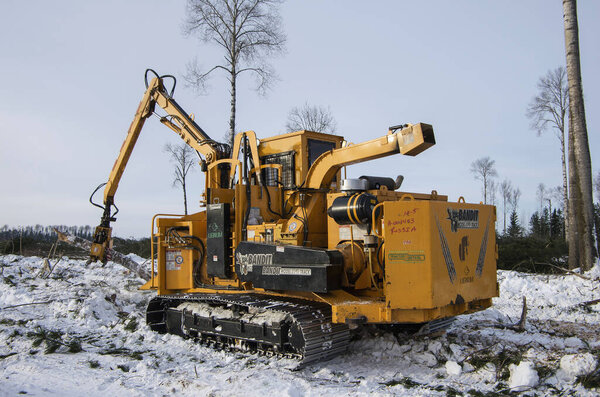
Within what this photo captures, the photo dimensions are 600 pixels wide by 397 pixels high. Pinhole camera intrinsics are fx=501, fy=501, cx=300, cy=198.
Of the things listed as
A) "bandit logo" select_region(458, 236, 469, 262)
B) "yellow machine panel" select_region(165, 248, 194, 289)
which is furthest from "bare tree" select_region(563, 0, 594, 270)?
"yellow machine panel" select_region(165, 248, 194, 289)

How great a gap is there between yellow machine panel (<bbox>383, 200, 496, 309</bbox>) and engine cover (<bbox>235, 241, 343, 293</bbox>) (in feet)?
2.35

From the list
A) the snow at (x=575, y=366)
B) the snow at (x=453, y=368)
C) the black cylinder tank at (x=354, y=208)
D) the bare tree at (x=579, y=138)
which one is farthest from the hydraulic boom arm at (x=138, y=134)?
the bare tree at (x=579, y=138)

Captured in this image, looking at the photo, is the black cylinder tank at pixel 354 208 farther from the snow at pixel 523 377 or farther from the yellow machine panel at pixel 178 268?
the yellow machine panel at pixel 178 268

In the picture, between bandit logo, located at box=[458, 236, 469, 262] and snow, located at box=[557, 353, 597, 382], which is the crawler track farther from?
snow, located at box=[557, 353, 597, 382]

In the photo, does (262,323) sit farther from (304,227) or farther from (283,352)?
(304,227)

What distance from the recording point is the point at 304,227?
7.23m

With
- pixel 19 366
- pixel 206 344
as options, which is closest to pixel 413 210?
pixel 206 344

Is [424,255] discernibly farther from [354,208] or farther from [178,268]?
[178,268]

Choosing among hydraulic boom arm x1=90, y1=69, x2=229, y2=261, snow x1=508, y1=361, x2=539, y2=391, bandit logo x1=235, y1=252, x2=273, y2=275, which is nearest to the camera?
snow x1=508, y1=361, x2=539, y2=391

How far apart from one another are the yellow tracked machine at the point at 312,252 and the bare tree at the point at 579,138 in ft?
21.3

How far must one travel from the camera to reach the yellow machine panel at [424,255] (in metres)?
5.64

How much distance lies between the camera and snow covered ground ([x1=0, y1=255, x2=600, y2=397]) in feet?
17.2

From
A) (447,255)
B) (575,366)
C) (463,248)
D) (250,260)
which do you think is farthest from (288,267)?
(575,366)

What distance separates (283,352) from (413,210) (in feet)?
8.32
